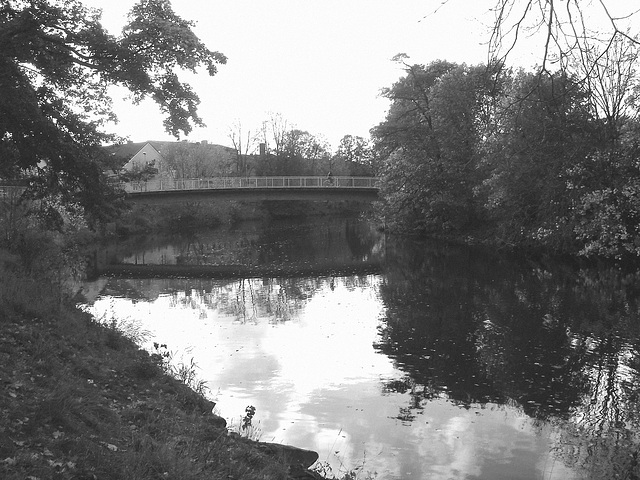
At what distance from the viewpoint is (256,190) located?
48.2 metres

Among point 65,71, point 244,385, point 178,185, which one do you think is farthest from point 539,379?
point 178,185

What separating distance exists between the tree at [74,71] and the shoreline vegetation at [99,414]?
2.58 meters

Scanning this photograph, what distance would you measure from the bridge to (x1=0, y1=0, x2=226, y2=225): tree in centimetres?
3182

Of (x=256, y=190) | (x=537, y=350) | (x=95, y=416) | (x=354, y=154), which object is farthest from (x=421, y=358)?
(x=354, y=154)

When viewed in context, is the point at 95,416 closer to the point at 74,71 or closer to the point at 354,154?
the point at 74,71

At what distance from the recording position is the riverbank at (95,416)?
5.36 meters

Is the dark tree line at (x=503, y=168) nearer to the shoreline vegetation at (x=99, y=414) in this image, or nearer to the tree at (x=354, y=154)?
the shoreline vegetation at (x=99, y=414)

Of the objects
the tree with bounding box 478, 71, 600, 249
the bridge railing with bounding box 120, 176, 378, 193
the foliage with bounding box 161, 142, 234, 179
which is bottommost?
the tree with bounding box 478, 71, 600, 249

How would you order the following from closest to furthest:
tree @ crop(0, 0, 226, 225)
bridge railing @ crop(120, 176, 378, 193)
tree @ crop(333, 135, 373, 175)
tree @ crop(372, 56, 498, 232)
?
tree @ crop(0, 0, 226, 225) < tree @ crop(372, 56, 498, 232) < bridge railing @ crop(120, 176, 378, 193) < tree @ crop(333, 135, 373, 175)

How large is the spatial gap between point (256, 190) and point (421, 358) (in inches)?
1411

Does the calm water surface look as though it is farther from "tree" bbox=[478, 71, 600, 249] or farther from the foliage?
the foliage

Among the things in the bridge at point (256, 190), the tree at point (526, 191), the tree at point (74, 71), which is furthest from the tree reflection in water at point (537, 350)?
the bridge at point (256, 190)

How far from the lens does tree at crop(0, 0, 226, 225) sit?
1147 cm

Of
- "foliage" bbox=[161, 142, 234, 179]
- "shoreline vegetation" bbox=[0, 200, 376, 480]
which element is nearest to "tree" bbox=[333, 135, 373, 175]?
"foliage" bbox=[161, 142, 234, 179]
